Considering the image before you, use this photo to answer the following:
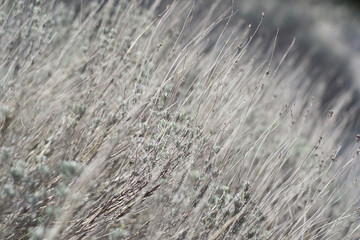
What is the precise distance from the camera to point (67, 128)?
1714 mm

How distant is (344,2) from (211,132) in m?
9.77

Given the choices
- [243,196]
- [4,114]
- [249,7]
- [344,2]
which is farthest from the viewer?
[344,2]

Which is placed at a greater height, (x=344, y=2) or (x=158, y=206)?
(x=344, y=2)

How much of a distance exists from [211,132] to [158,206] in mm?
479

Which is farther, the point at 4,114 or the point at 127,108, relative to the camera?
the point at 127,108

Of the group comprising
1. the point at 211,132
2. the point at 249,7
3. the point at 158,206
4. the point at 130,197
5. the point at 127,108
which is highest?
the point at 249,7

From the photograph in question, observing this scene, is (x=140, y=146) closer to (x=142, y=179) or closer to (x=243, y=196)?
(x=142, y=179)

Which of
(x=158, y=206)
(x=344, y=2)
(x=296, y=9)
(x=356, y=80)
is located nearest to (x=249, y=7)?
(x=296, y=9)

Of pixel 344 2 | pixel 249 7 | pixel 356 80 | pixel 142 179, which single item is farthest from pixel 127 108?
pixel 344 2

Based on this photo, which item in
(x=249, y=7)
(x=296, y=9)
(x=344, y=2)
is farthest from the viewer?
(x=344, y=2)

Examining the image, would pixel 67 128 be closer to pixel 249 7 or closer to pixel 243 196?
pixel 243 196

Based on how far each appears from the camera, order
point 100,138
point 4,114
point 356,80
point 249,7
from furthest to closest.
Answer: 1. point 356,80
2. point 249,7
3. point 100,138
4. point 4,114

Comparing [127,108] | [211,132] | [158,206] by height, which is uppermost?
[211,132]

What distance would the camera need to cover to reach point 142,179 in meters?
1.75
